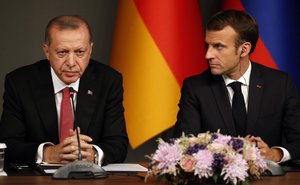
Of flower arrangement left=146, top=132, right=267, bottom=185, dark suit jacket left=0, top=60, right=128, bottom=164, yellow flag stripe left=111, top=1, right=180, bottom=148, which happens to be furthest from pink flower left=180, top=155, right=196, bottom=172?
yellow flag stripe left=111, top=1, right=180, bottom=148

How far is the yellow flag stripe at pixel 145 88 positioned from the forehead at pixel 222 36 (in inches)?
37.5

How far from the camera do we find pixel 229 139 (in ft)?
8.72

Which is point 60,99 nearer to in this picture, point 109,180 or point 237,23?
point 109,180

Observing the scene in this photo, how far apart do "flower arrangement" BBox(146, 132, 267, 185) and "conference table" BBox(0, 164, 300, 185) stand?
5.7 inches

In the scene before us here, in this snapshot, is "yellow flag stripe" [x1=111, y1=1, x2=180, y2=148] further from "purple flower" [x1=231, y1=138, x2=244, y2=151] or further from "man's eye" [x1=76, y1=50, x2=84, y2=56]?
"purple flower" [x1=231, y1=138, x2=244, y2=151]

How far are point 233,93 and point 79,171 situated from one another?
4.45 feet

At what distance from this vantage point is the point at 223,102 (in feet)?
12.9

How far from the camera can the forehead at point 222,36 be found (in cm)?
394

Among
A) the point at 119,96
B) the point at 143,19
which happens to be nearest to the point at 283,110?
the point at 119,96

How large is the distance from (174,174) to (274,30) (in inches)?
98.9

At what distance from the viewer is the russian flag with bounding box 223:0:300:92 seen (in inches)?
191

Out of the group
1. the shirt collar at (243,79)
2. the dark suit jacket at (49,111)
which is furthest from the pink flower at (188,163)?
the shirt collar at (243,79)

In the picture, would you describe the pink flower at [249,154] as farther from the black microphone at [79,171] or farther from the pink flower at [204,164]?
the black microphone at [79,171]

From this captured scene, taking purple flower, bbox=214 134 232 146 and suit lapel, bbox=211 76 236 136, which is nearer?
purple flower, bbox=214 134 232 146
